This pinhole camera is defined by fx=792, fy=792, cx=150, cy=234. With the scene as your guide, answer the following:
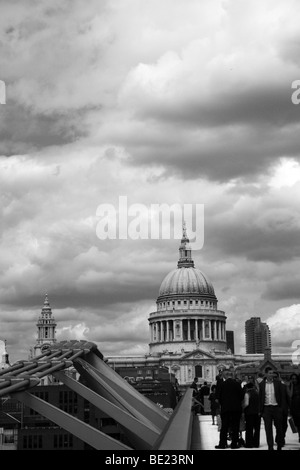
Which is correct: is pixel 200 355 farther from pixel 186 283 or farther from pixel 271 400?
pixel 271 400

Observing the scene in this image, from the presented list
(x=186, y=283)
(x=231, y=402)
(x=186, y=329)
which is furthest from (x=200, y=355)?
(x=231, y=402)

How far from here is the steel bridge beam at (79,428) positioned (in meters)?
12.8

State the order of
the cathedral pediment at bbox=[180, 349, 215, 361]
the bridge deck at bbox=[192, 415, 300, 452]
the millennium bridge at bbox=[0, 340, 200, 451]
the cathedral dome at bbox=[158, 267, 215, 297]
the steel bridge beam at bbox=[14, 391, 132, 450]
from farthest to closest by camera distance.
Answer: the cathedral dome at bbox=[158, 267, 215, 297]
the cathedral pediment at bbox=[180, 349, 215, 361]
the bridge deck at bbox=[192, 415, 300, 452]
the millennium bridge at bbox=[0, 340, 200, 451]
the steel bridge beam at bbox=[14, 391, 132, 450]

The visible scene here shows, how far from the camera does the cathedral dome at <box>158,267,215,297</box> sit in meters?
189

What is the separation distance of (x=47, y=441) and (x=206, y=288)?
12502 centimetres

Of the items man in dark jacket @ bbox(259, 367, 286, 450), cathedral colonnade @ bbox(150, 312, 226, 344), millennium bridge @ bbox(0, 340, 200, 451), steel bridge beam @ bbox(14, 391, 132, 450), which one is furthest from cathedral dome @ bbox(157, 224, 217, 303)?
steel bridge beam @ bbox(14, 391, 132, 450)

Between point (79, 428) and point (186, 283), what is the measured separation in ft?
581

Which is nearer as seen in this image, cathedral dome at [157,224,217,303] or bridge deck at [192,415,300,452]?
bridge deck at [192,415,300,452]

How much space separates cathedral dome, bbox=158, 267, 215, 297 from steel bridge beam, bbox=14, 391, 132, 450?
173973 mm

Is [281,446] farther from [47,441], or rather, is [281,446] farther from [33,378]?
[47,441]

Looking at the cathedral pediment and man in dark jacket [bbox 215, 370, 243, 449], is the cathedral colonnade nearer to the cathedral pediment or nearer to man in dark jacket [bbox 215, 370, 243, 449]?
the cathedral pediment

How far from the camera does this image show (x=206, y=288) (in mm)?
192750

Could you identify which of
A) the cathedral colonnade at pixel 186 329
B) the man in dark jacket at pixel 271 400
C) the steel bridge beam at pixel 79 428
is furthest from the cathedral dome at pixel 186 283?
the steel bridge beam at pixel 79 428
